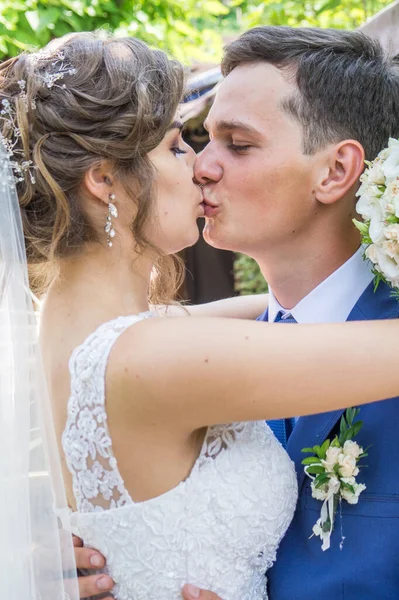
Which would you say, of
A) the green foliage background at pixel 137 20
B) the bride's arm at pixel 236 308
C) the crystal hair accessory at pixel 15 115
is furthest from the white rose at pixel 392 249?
the green foliage background at pixel 137 20

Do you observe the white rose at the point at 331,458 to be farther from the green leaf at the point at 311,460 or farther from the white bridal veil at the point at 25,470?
the white bridal veil at the point at 25,470

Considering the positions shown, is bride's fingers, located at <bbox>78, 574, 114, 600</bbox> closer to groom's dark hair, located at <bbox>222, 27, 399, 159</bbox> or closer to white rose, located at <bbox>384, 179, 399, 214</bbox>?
white rose, located at <bbox>384, 179, 399, 214</bbox>

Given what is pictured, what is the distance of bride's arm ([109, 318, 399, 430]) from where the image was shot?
6.89ft

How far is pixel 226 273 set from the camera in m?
8.35

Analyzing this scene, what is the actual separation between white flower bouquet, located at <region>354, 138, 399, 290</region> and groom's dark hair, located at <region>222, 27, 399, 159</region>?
62 centimetres

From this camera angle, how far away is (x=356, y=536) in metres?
2.37

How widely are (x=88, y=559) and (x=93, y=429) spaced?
43cm

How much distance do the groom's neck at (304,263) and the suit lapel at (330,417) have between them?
0.29 metres

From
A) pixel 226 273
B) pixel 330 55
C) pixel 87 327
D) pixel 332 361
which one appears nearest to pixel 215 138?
pixel 330 55

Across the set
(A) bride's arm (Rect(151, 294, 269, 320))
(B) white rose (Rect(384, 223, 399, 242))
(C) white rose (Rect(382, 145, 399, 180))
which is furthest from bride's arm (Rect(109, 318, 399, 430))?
(A) bride's arm (Rect(151, 294, 269, 320))

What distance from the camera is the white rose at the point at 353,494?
7.79 feet

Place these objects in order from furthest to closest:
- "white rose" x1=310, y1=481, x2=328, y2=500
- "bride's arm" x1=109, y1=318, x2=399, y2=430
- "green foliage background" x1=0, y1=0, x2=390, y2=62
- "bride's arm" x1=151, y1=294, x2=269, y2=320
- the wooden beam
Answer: "green foliage background" x1=0, y1=0, x2=390, y2=62, "bride's arm" x1=151, y1=294, x2=269, y2=320, the wooden beam, "white rose" x1=310, y1=481, x2=328, y2=500, "bride's arm" x1=109, y1=318, x2=399, y2=430

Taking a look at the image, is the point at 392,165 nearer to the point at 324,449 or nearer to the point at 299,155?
the point at 299,155

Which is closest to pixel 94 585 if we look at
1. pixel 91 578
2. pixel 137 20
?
pixel 91 578
